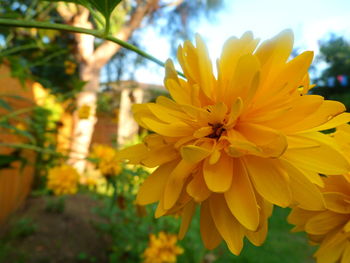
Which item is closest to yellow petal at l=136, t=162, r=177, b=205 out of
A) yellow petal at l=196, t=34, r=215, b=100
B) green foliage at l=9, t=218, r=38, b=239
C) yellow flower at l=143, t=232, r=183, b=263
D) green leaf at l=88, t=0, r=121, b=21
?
yellow petal at l=196, t=34, r=215, b=100

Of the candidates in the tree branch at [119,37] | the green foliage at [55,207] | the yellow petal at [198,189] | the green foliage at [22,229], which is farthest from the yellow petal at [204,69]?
the tree branch at [119,37]

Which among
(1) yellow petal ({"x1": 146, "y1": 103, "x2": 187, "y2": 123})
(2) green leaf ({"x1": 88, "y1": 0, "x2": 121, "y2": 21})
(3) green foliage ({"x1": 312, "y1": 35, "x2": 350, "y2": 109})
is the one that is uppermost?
(3) green foliage ({"x1": 312, "y1": 35, "x2": 350, "y2": 109})

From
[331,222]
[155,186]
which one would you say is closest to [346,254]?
[331,222]

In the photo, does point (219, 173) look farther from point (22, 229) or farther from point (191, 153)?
point (22, 229)

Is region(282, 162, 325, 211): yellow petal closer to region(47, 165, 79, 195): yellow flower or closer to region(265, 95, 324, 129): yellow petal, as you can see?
region(265, 95, 324, 129): yellow petal

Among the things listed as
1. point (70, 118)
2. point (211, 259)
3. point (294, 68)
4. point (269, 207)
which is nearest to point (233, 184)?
point (269, 207)

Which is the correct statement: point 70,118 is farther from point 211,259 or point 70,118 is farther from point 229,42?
point 229,42

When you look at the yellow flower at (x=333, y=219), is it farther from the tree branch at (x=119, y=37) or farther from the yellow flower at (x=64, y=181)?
the tree branch at (x=119, y=37)
